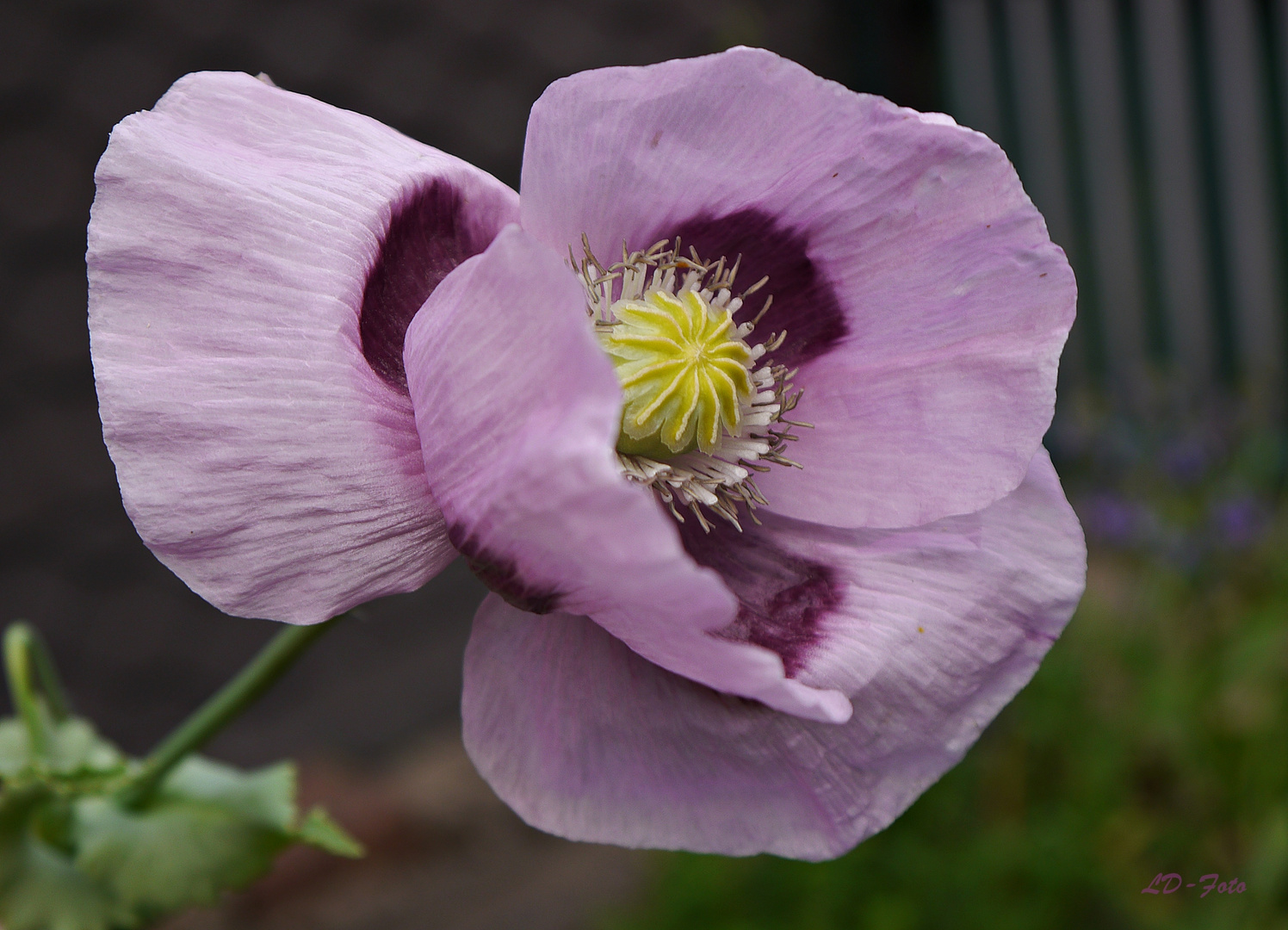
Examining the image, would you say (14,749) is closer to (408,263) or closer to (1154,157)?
(408,263)

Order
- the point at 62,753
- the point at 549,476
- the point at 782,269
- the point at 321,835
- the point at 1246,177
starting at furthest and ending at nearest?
the point at 1246,177, the point at 62,753, the point at 321,835, the point at 782,269, the point at 549,476

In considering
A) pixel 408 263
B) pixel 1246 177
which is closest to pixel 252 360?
pixel 408 263

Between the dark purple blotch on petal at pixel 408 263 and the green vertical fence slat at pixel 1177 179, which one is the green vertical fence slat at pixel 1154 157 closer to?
the green vertical fence slat at pixel 1177 179

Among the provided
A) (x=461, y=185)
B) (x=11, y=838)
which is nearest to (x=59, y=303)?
(x=11, y=838)

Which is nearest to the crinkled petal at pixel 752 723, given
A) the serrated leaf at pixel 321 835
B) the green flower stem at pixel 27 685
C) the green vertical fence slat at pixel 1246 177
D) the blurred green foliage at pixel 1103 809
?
the serrated leaf at pixel 321 835

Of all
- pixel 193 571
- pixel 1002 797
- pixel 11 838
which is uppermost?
pixel 193 571

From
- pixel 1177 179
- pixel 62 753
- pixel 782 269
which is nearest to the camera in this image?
pixel 782 269

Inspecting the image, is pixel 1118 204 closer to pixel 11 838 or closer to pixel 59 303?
pixel 59 303

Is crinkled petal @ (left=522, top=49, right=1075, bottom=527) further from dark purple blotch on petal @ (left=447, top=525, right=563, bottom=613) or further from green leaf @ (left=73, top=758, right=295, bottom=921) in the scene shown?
green leaf @ (left=73, top=758, right=295, bottom=921)
